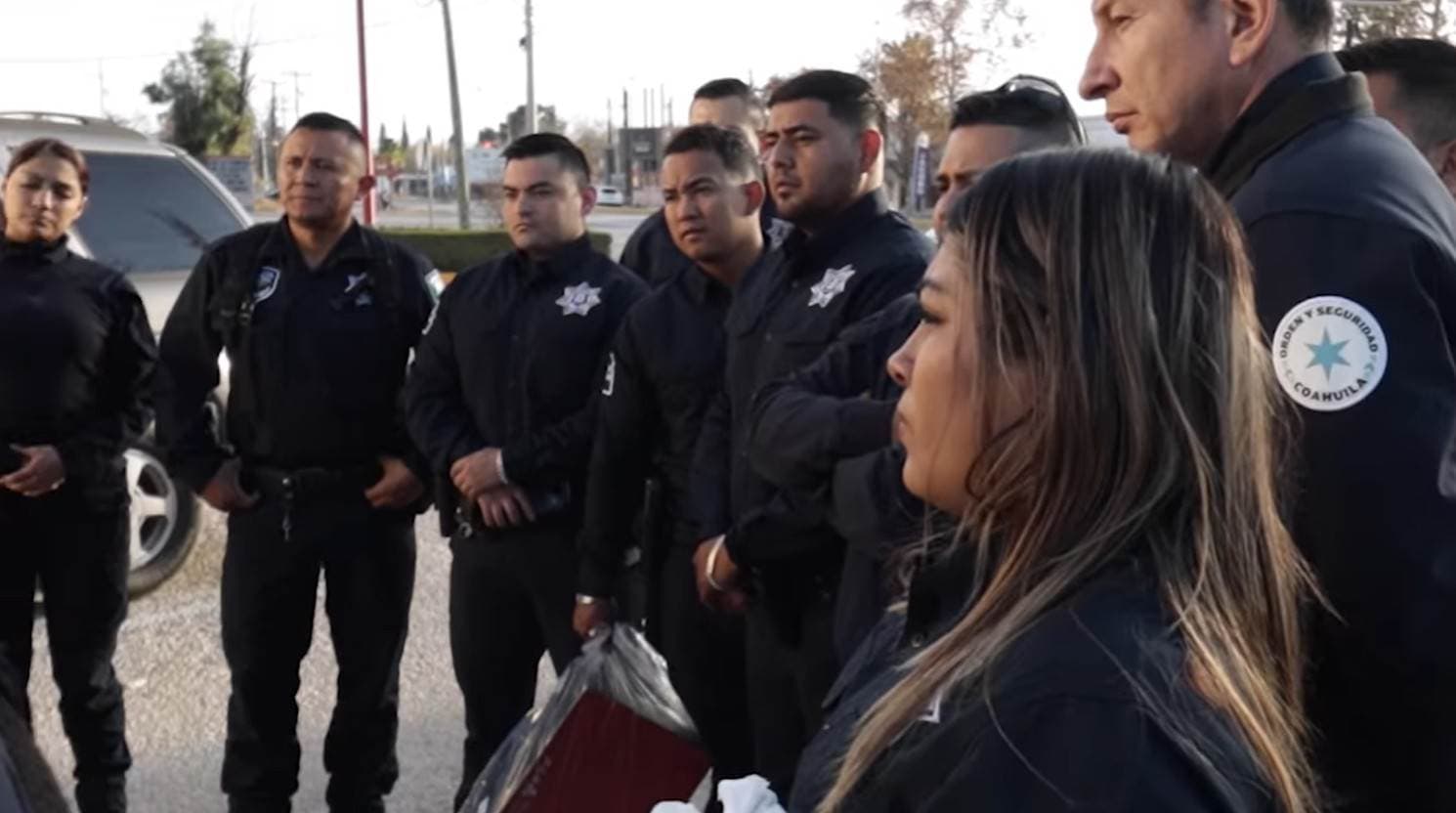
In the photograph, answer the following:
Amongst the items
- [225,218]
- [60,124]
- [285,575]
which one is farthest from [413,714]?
[60,124]

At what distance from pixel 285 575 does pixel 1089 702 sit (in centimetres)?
373

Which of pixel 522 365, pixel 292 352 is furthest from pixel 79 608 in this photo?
pixel 522 365

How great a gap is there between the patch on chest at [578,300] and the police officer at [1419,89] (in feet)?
7.11

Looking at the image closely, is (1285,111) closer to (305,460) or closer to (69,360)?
(305,460)

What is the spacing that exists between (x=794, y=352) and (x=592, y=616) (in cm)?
108

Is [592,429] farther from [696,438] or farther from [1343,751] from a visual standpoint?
[1343,751]

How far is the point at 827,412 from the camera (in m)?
3.15

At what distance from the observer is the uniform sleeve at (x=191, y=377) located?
188 inches

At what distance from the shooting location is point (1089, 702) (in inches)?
48.2

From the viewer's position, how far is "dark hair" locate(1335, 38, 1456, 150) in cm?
331

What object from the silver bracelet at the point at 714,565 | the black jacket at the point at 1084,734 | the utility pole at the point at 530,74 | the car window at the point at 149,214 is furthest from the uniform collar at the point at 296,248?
the utility pole at the point at 530,74

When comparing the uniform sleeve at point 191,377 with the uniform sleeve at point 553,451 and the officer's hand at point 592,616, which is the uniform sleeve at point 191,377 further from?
the officer's hand at point 592,616

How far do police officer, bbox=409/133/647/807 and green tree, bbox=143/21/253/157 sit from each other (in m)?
39.8

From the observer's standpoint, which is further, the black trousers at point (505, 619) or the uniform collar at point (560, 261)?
the uniform collar at point (560, 261)
